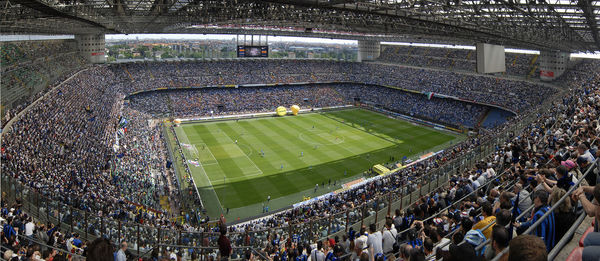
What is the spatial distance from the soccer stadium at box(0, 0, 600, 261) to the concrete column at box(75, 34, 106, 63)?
20cm

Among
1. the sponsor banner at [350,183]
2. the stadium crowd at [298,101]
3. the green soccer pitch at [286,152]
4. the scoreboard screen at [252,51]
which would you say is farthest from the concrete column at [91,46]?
the sponsor banner at [350,183]

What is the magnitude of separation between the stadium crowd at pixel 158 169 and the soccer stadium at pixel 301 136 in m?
0.11

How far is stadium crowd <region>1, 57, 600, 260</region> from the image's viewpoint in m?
8.15

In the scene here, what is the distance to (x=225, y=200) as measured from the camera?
27.6 meters

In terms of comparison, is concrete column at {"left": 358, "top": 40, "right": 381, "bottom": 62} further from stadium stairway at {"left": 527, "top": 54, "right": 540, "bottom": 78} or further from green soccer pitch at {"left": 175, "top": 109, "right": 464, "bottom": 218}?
stadium stairway at {"left": 527, "top": 54, "right": 540, "bottom": 78}

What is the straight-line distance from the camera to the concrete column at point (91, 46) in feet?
164

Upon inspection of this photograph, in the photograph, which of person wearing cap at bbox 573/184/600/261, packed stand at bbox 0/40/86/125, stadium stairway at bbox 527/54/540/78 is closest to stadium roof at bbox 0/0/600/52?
packed stand at bbox 0/40/86/125

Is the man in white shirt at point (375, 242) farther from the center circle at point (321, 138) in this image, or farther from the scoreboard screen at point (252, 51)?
the scoreboard screen at point (252, 51)

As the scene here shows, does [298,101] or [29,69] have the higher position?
[29,69]

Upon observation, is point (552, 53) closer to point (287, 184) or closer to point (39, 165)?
point (287, 184)

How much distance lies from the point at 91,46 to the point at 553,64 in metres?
61.9

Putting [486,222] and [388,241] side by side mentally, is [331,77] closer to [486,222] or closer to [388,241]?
[388,241]

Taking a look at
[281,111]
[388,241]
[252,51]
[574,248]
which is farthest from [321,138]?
[574,248]

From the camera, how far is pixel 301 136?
45.2m
